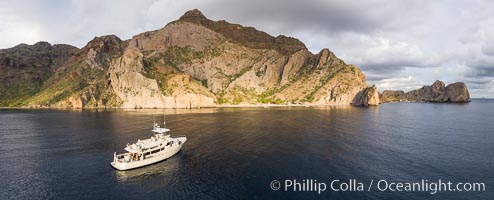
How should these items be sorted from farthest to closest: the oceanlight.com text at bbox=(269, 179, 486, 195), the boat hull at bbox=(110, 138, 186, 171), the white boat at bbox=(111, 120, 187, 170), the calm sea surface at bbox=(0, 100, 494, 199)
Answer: the white boat at bbox=(111, 120, 187, 170) → the boat hull at bbox=(110, 138, 186, 171) → the calm sea surface at bbox=(0, 100, 494, 199) → the oceanlight.com text at bbox=(269, 179, 486, 195)

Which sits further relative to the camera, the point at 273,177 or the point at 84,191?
the point at 273,177

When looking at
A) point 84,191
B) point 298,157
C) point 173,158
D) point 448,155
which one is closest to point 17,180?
point 84,191

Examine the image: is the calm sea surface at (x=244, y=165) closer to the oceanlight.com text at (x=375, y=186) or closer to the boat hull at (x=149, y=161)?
the oceanlight.com text at (x=375, y=186)

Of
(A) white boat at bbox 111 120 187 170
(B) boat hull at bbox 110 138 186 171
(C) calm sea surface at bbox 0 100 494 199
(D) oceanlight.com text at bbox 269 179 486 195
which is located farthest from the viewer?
(A) white boat at bbox 111 120 187 170

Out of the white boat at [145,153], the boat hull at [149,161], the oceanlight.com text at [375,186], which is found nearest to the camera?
the oceanlight.com text at [375,186]

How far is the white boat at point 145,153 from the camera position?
70650 mm

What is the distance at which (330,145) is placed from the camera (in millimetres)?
94875

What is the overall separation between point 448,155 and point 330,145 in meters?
34.0

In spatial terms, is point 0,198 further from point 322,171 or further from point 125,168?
point 322,171

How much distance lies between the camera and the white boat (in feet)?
232

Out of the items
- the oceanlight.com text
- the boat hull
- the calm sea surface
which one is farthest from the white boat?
the oceanlight.com text

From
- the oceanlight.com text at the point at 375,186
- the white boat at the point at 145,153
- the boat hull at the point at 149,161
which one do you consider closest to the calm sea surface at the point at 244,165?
→ the oceanlight.com text at the point at 375,186

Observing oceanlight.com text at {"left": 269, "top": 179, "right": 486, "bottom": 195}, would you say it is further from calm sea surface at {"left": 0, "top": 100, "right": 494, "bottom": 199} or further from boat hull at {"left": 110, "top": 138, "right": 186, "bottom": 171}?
boat hull at {"left": 110, "top": 138, "right": 186, "bottom": 171}

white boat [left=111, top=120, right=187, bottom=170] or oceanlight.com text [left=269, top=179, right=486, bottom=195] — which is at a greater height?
white boat [left=111, top=120, right=187, bottom=170]
